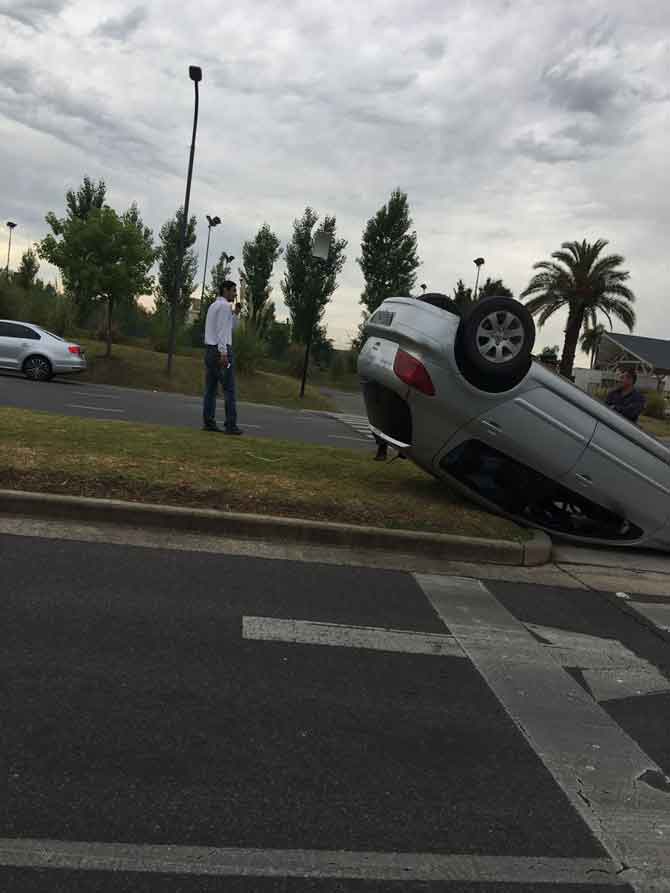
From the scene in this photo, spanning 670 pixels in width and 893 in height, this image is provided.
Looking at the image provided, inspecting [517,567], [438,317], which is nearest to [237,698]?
[517,567]

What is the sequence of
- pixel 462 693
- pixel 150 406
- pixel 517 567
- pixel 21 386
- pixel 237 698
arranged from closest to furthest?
1. pixel 237 698
2. pixel 462 693
3. pixel 517 567
4. pixel 150 406
5. pixel 21 386

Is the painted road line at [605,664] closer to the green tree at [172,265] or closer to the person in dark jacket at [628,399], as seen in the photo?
the person in dark jacket at [628,399]

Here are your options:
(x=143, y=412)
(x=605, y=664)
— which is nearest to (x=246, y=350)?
(x=143, y=412)

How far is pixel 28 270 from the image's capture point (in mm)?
42250

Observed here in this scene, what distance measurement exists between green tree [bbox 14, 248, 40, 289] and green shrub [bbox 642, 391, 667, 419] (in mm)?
33365

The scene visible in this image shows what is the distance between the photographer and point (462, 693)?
3584mm

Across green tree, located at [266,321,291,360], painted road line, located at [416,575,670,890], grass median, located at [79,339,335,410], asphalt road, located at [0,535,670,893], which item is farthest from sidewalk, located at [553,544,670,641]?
green tree, located at [266,321,291,360]

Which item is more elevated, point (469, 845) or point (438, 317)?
point (438, 317)

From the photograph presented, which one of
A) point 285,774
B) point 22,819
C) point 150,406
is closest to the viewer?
point 22,819

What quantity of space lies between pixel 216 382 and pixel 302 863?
7722mm

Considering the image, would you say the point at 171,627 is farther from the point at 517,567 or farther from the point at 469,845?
the point at 517,567

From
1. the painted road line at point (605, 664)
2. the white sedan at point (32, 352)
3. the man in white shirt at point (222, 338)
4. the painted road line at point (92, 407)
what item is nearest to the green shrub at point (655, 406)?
the white sedan at point (32, 352)

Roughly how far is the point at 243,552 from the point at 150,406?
11207mm

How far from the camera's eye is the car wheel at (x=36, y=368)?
1975 cm
